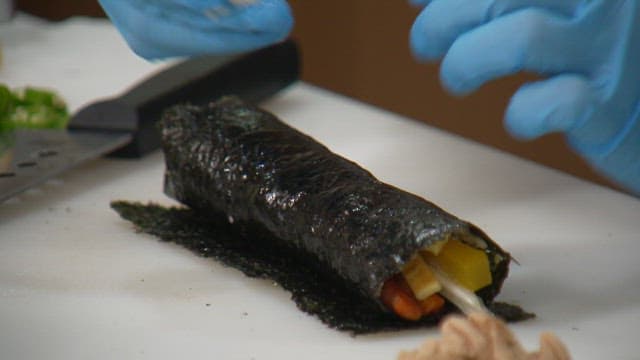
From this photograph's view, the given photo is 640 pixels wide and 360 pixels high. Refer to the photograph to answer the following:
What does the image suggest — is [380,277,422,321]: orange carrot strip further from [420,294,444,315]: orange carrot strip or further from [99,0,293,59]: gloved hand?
[99,0,293,59]: gloved hand

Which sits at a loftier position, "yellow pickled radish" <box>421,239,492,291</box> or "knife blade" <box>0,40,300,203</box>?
"yellow pickled radish" <box>421,239,492,291</box>

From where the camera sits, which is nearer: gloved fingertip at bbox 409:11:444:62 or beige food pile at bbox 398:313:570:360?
beige food pile at bbox 398:313:570:360

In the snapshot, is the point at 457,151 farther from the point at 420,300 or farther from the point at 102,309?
the point at 102,309

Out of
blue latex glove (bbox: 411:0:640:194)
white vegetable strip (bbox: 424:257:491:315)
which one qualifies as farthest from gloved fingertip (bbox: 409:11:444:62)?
white vegetable strip (bbox: 424:257:491:315)

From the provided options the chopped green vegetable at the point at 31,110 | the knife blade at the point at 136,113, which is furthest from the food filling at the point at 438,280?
the chopped green vegetable at the point at 31,110

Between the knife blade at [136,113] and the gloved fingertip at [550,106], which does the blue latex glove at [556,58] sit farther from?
the knife blade at [136,113]

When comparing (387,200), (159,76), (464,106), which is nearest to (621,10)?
(387,200)

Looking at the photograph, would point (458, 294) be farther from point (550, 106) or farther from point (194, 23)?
point (194, 23)

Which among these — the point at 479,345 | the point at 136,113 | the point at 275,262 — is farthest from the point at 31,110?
the point at 479,345
